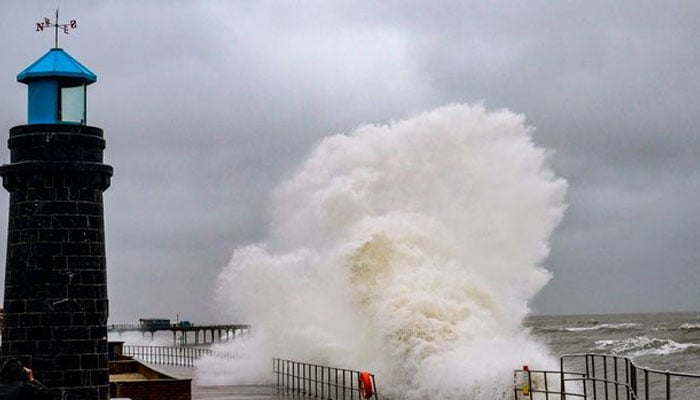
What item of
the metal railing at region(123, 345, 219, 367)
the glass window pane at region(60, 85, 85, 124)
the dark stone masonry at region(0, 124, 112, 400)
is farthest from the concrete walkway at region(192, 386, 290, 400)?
the metal railing at region(123, 345, 219, 367)

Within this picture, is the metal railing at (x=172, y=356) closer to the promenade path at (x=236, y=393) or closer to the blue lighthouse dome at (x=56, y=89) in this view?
the promenade path at (x=236, y=393)

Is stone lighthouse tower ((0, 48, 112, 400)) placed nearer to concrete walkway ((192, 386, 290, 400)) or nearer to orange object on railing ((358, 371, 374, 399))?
orange object on railing ((358, 371, 374, 399))

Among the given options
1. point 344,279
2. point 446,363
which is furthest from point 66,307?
point 344,279

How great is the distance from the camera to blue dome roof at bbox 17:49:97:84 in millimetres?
13273

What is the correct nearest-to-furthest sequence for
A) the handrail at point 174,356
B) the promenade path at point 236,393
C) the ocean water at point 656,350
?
1. the promenade path at point 236,393
2. the ocean water at point 656,350
3. the handrail at point 174,356

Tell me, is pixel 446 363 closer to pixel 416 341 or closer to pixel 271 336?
pixel 416 341

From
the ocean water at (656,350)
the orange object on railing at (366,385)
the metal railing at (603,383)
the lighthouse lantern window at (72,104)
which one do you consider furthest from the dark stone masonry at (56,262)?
the ocean water at (656,350)

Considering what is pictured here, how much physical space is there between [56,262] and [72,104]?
7.19ft

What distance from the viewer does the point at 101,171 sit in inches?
524

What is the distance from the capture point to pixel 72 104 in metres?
13.6

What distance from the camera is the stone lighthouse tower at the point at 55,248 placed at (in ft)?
42.3

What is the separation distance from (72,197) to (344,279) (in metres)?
15.7

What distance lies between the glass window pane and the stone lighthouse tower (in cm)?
7

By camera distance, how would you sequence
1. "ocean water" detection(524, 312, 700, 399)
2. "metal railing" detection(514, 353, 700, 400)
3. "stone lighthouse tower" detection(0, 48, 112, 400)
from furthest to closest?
"ocean water" detection(524, 312, 700, 399) → "stone lighthouse tower" detection(0, 48, 112, 400) → "metal railing" detection(514, 353, 700, 400)
